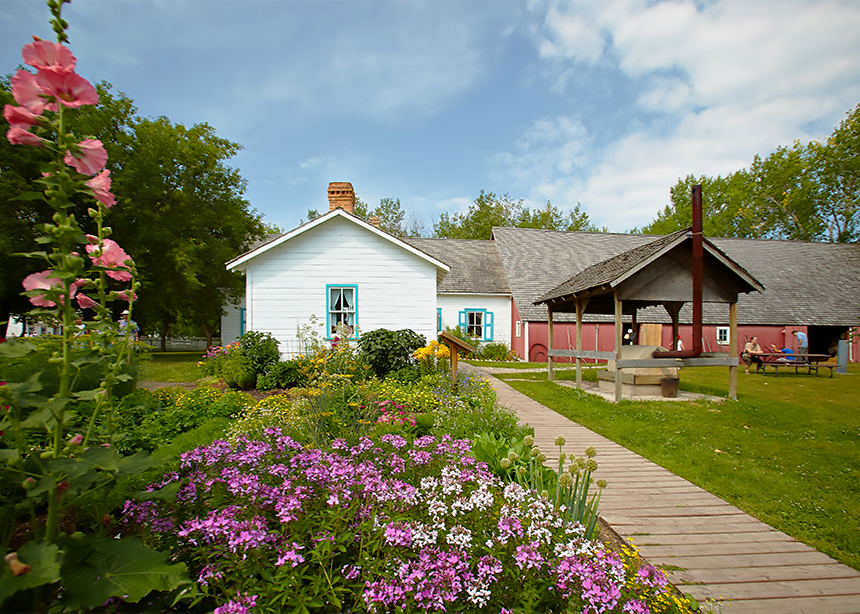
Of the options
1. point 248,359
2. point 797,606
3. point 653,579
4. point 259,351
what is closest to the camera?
point 653,579

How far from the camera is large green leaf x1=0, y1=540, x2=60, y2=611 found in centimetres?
119

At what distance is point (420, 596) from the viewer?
6.10 ft

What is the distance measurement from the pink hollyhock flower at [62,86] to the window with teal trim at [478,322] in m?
22.4

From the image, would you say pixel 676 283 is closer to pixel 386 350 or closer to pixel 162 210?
pixel 386 350

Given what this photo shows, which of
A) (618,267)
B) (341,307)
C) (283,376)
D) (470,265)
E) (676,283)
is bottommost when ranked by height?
(283,376)

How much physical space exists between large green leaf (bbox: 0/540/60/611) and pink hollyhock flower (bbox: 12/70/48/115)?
1517mm

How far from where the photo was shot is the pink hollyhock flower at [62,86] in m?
1.48

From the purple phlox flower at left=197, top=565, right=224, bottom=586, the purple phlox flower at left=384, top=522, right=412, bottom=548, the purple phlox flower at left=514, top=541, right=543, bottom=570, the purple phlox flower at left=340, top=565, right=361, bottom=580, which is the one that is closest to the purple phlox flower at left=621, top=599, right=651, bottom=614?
the purple phlox flower at left=514, top=541, right=543, bottom=570

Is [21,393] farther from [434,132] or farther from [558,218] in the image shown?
[558,218]

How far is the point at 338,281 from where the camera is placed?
12562 millimetres

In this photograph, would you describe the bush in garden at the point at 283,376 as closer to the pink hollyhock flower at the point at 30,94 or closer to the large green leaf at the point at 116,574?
the large green leaf at the point at 116,574

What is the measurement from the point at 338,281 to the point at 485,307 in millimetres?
13040

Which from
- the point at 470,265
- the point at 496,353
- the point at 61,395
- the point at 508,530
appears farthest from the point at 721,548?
the point at 470,265

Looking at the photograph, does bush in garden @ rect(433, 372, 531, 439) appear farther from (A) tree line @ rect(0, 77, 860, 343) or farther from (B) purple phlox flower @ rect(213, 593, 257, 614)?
(A) tree line @ rect(0, 77, 860, 343)
